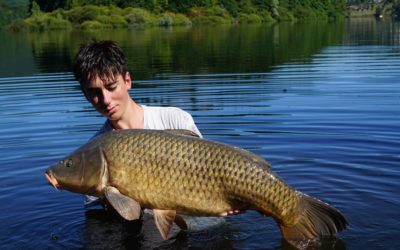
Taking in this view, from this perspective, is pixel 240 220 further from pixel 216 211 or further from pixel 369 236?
pixel 216 211

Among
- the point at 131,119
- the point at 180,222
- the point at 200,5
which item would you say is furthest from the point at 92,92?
the point at 200,5

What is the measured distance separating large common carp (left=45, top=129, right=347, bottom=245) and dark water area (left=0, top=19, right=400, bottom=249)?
143 cm

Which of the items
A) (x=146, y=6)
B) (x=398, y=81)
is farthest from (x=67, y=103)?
(x=146, y=6)

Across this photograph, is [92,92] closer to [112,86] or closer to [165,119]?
[112,86]

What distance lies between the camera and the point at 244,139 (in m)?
9.82

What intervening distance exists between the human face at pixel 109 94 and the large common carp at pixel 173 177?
0.66m

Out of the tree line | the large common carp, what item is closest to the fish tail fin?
the large common carp

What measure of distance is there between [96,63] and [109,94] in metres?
0.27

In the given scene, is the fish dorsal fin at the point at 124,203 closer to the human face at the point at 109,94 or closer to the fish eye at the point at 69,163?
the fish eye at the point at 69,163

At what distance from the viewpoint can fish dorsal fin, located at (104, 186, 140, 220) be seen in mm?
4125

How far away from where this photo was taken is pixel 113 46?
16.7ft

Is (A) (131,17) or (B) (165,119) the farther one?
(A) (131,17)

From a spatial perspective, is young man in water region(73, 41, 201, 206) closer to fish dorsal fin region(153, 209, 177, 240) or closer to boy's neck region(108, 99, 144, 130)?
boy's neck region(108, 99, 144, 130)

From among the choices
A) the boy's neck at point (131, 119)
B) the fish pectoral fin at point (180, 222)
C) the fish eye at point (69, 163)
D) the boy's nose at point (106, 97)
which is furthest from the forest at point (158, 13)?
the fish eye at point (69, 163)
